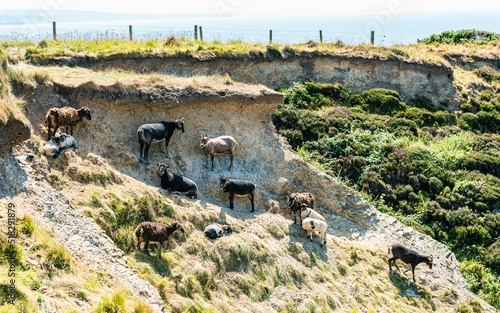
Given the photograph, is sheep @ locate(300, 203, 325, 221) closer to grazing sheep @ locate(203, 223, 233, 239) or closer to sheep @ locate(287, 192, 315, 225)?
sheep @ locate(287, 192, 315, 225)

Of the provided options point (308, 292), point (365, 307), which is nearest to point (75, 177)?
point (308, 292)

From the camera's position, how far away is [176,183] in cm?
1900

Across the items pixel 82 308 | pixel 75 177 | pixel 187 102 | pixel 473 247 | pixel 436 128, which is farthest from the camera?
pixel 436 128

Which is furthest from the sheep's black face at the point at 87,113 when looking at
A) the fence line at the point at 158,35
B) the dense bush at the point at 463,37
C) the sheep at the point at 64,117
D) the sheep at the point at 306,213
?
the dense bush at the point at 463,37

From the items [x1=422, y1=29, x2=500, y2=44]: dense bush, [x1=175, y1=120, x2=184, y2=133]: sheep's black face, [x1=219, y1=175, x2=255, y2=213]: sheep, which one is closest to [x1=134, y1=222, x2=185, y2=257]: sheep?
[x1=219, y1=175, x2=255, y2=213]: sheep

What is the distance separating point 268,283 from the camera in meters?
17.7

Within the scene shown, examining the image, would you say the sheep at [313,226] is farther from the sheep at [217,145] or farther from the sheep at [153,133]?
the sheep at [153,133]

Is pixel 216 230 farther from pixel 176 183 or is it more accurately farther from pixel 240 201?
pixel 240 201

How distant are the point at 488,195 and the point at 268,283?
16740 mm

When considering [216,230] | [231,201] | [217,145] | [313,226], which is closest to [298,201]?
[313,226]

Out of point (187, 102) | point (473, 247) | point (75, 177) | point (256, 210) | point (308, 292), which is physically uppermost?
point (187, 102)

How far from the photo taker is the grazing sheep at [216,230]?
58.6 feet

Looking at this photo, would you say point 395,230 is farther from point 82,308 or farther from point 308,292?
point 82,308

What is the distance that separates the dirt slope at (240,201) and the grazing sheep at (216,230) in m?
0.28
